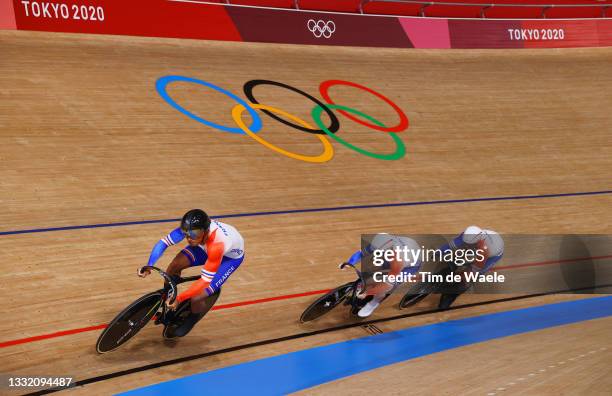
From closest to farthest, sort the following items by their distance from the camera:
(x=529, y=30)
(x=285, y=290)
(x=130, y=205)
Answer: (x=285, y=290) < (x=130, y=205) < (x=529, y=30)

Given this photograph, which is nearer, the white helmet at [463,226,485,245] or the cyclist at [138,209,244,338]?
the cyclist at [138,209,244,338]

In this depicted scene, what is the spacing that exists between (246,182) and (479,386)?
3453mm

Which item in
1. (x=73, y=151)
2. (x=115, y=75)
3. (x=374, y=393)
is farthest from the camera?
(x=115, y=75)

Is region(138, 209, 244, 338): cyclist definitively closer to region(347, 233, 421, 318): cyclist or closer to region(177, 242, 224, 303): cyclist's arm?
region(177, 242, 224, 303): cyclist's arm

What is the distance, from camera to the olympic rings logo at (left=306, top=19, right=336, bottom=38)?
9727mm

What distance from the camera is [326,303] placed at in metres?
4.74

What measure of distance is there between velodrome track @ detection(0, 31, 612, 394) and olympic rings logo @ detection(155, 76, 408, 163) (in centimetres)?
10

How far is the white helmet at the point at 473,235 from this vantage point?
5.08 meters

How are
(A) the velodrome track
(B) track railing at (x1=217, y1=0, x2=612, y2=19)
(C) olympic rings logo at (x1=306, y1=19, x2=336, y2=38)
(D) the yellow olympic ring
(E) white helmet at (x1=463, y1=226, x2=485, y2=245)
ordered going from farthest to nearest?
(B) track railing at (x1=217, y1=0, x2=612, y2=19)
(C) olympic rings logo at (x1=306, y1=19, x2=336, y2=38)
(D) the yellow olympic ring
(E) white helmet at (x1=463, y1=226, x2=485, y2=245)
(A) the velodrome track

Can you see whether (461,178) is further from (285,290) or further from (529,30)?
(529,30)

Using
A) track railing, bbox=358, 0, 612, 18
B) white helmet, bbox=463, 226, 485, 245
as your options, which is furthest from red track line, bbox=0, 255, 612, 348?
track railing, bbox=358, 0, 612, 18

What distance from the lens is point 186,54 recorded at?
834 centimetres

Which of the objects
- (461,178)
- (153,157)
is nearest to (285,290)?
(153,157)

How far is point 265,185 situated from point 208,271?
8.78 feet
